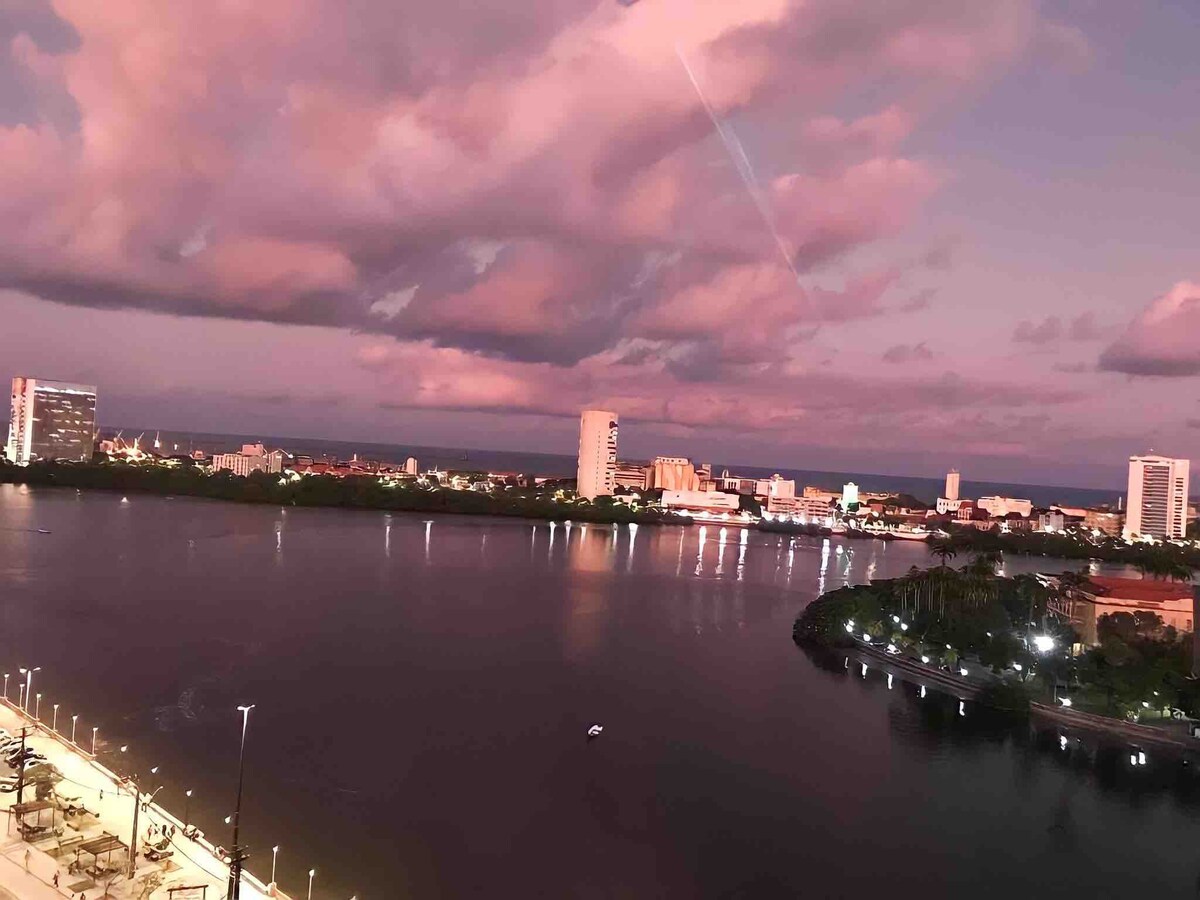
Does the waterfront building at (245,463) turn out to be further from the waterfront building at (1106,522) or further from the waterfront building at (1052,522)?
the waterfront building at (1106,522)

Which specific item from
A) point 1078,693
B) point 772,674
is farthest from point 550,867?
point 1078,693

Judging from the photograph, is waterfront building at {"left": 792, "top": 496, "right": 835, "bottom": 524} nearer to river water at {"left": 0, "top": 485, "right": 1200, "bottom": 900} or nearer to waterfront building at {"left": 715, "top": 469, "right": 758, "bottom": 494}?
waterfront building at {"left": 715, "top": 469, "right": 758, "bottom": 494}

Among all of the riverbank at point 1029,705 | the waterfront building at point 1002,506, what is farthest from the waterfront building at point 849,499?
the riverbank at point 1029,705

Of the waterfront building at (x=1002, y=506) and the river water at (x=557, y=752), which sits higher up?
the waterfront building at (x=1002, y=506)

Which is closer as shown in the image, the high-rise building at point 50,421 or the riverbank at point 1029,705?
the riverbank at point 1029,705

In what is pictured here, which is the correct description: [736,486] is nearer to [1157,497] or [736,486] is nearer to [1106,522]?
[1106,522]

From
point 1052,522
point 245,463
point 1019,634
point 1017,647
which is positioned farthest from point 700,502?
point 1017,647

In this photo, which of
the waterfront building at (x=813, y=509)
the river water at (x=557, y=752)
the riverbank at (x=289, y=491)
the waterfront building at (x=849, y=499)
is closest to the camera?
the river water at (x=557, y=752)

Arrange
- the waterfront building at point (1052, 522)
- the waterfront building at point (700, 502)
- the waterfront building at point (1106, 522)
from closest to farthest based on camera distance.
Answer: the waterfront building at point (700, 502)
the waterfront building at point (1052, 522)
the waterfront building at point (1106, 522)
